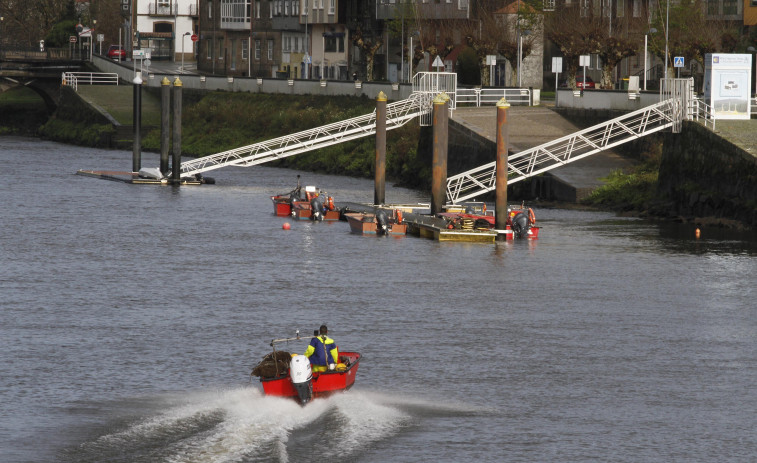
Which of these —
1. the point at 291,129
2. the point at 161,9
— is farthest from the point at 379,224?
the point at 161,9

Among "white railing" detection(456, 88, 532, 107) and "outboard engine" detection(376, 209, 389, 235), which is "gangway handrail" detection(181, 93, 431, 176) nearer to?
"white railing" detection(456, 88, 532, 107)

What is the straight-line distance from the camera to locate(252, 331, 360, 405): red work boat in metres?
28.3

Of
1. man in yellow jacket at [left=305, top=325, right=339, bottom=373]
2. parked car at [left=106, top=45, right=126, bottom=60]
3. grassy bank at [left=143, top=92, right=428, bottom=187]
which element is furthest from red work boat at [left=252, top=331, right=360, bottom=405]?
parked car at [left=106, top=45, right=126, bottom=60]

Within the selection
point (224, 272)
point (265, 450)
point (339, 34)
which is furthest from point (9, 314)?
point (339, 34)

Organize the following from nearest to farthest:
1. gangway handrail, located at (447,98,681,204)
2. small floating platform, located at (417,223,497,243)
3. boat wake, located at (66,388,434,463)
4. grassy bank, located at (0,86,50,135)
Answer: boat wake, located at (66,388,434,463) → small floating platform, located at (417,223,497,243) → gangway handrail, located at (447,98,681,204) → grassy bank, located at (0,86,50,135)

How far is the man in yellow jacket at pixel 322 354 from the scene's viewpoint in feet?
95.9

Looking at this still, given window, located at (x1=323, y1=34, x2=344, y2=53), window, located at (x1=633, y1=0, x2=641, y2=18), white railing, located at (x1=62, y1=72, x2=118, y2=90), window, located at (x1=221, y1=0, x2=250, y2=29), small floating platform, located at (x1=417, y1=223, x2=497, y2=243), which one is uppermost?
window, located at (x1=221, y1=0, x2=250, y2=29)

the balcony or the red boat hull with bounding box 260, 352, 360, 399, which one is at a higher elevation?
the balcony

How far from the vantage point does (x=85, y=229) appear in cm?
5512

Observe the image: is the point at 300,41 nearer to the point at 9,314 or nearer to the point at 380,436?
the point at 9,314

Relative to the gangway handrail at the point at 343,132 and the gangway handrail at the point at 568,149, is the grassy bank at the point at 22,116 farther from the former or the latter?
the gangway handrail at the point at 568,149

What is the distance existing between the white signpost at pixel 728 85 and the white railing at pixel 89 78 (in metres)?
73.3

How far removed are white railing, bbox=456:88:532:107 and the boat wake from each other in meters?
50.6

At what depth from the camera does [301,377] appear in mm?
28281
